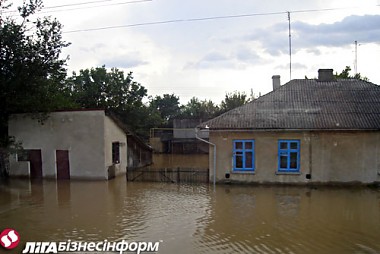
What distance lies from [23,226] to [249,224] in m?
7.45

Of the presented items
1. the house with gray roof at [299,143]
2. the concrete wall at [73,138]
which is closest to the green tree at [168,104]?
the concrete wall at [73,138]

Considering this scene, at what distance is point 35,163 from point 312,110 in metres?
16.8

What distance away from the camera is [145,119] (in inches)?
1566

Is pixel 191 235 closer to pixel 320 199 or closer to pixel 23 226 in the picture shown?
pixel 23 226

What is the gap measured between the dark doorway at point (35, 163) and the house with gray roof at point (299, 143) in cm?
1053

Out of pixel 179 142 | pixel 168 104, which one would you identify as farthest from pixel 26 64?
pixel 168 104

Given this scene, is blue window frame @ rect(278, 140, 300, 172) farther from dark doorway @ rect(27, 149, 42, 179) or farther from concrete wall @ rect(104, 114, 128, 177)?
dark doorway @ rect(27, 149, 42, 179)

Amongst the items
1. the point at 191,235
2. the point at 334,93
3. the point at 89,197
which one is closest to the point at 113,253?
the point at 191,235

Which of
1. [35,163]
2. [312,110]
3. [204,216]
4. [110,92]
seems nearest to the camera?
[204,216]

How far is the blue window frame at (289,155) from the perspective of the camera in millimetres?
17788

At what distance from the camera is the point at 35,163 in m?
21.1

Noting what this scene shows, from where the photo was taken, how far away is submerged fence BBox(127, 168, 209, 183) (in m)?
18.5

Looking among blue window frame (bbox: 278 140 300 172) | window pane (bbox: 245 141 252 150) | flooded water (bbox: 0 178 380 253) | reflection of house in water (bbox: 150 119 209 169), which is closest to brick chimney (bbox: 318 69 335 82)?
blue window frame (bbox: 278 140 300 172)

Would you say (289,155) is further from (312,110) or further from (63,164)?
(63,164)
